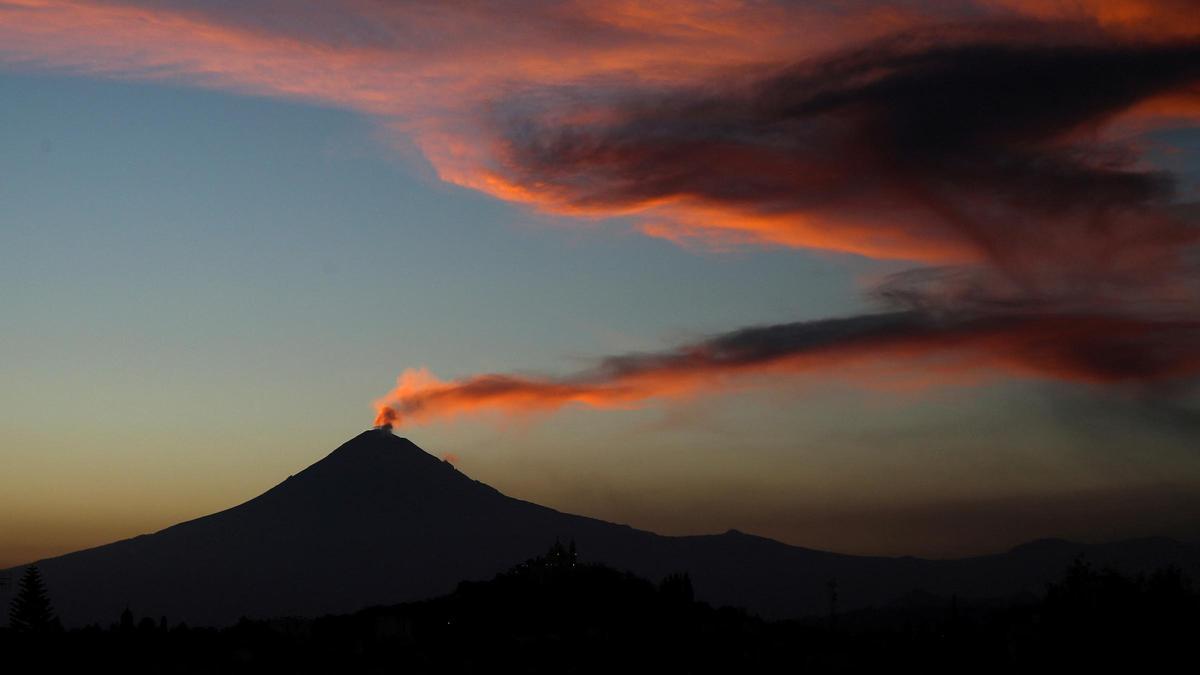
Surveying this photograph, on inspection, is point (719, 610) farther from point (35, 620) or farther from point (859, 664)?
point (35, 620)

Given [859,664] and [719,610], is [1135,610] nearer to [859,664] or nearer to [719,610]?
[859,664]

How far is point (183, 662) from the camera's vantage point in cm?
4588

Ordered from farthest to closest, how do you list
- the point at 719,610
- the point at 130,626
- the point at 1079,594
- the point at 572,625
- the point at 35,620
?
the point at 35,620, the point at 719,610, the point at 572,625, the point at 1079,594, the point at 130,626

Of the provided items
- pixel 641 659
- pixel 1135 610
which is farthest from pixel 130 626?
pixel 1135 610

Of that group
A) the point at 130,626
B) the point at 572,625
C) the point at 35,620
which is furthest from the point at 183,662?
the point at 35,620

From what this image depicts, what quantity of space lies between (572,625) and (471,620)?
6.54 m

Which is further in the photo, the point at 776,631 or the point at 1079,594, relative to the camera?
the point at 1079,594

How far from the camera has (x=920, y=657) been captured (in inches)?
1897

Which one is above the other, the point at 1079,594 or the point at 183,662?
the point at 1079,594

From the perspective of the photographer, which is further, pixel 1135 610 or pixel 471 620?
pixel 471 620

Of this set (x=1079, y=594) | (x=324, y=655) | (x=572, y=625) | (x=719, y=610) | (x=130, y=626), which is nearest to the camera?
(x=324, y=655)

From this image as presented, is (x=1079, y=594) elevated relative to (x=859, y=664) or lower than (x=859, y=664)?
elevated

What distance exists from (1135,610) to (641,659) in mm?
25561

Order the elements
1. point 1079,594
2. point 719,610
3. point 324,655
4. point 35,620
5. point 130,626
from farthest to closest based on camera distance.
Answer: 1. point 35,620
2. point 719,610
3. point 1079,594
4. point 130,626
5. point 324,655
